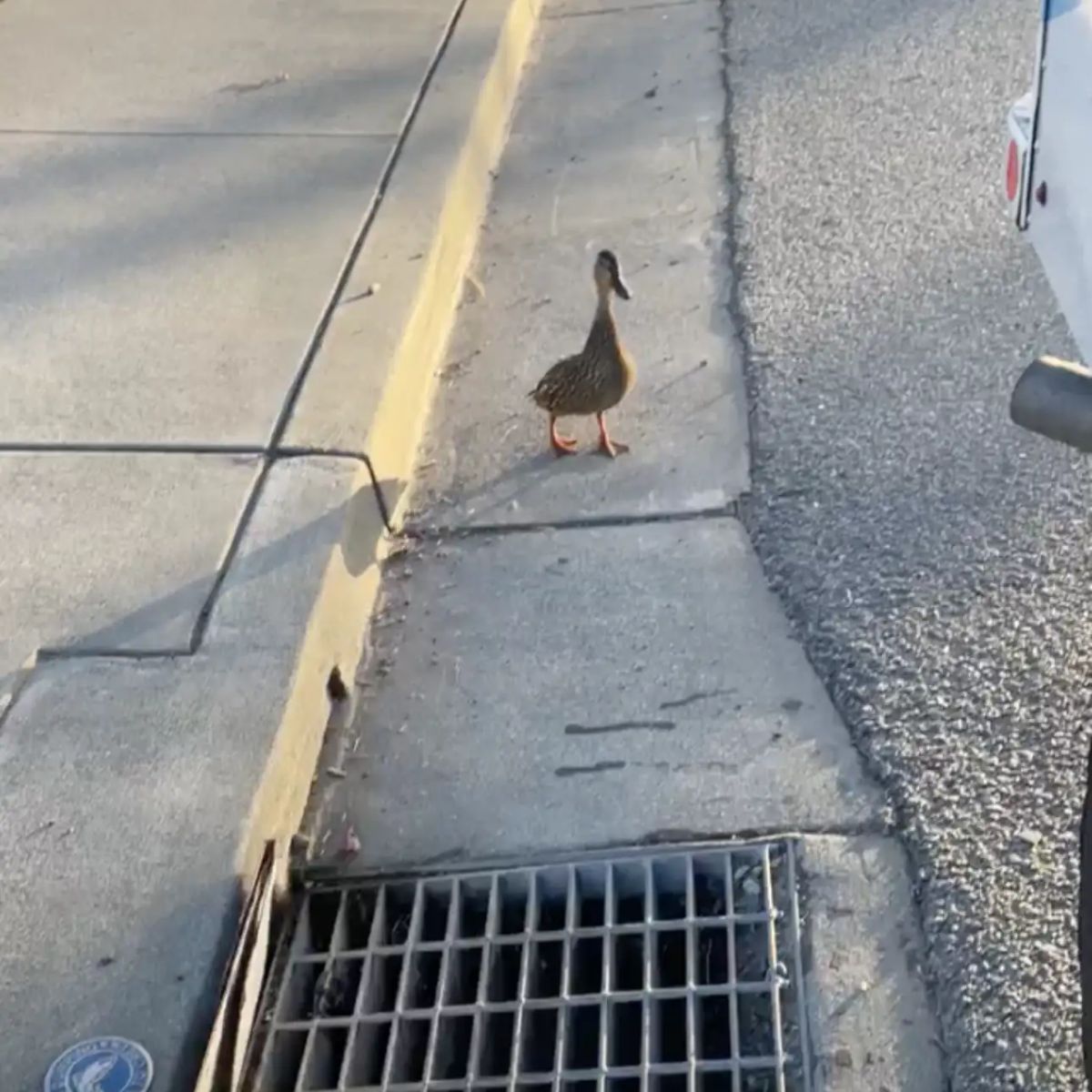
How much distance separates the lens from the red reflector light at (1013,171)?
2518 mm

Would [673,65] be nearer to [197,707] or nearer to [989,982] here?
[197,707]

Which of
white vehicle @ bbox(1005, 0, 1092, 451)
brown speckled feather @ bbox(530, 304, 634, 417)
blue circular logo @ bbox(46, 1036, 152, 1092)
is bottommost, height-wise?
brown speckled feather @ bbox(530, 304, 634, 417)

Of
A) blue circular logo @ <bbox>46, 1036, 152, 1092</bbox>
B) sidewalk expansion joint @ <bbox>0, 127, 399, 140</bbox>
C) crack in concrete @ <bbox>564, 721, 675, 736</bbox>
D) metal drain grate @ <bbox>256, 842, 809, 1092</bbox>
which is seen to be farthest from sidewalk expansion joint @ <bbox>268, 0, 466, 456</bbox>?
blue circular logo @ <bbox>46, 1036, 152, 1092</bbox>

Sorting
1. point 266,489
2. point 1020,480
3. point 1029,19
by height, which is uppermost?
point 266,489

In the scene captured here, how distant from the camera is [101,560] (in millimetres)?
3328

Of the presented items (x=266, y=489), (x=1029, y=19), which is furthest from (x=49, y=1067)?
(x=1029, y=19)

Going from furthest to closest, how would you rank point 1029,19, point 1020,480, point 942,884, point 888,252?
1. point 1029,19
2. point 888,252
3. point 1020,480
4. point 942,884

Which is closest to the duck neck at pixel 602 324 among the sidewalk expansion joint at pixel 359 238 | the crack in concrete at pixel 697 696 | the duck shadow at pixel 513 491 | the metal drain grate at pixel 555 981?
the duck shadow at pixel 513 491

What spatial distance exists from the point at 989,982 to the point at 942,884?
0.21 metres

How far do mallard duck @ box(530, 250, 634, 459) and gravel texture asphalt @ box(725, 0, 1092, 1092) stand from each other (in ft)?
1.30

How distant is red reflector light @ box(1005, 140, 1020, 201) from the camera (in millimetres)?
2518

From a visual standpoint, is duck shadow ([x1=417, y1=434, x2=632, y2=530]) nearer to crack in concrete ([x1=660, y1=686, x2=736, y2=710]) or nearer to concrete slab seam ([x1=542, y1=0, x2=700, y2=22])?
crack in concrete ([x1=660, y1=686, x2=736, y2=710])

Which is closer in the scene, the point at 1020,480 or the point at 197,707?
the point at 197,707

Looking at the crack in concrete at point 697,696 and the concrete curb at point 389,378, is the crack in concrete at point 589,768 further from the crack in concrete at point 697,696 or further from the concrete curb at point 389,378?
the concrete curb at point 389,378
